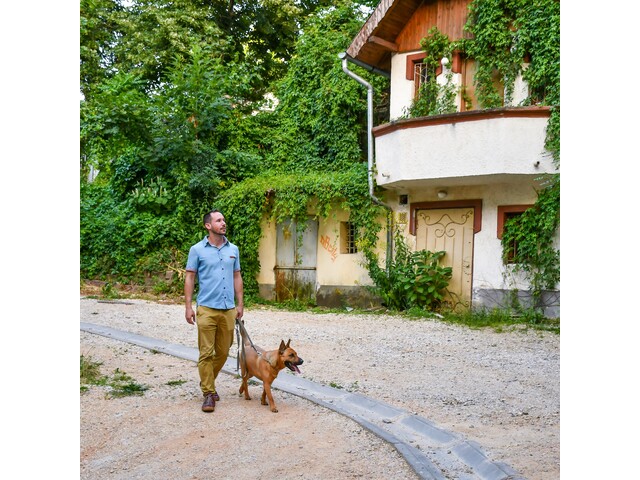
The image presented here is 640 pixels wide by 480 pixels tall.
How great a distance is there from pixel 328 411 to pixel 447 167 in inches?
310

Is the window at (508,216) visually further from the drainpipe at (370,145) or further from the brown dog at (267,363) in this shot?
the brown dog at (267,363)

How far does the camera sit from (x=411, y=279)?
1405cm

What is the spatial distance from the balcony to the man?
7.67 metres

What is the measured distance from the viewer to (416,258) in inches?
568

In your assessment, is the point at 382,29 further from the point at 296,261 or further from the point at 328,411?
the point at 328,411

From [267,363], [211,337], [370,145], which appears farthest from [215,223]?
[370,145]

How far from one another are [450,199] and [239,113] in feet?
25.3

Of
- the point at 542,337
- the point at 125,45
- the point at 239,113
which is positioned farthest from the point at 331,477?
the point at 125,45

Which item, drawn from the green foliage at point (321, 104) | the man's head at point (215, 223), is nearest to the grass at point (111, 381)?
the man's head at point (215, 223)

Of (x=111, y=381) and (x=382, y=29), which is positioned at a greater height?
(x=382, y=29)

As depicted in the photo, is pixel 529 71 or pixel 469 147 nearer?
pixel 469 147

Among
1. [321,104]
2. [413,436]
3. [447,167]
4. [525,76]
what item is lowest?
[413,436]

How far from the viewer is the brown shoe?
6.16m

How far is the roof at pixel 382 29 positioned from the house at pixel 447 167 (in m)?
0.02
